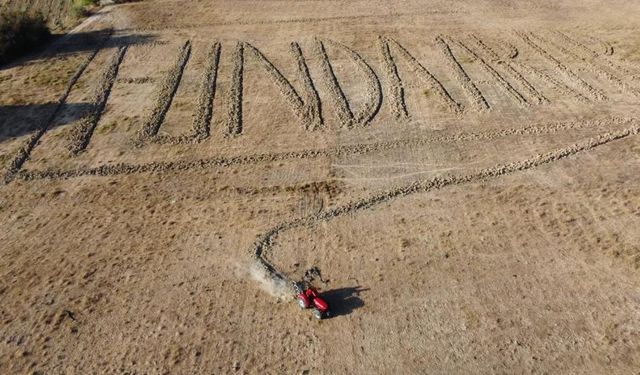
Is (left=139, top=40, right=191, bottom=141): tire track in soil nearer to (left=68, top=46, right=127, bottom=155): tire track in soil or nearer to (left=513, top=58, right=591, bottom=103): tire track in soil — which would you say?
(left=68, top=46, right=127, bottom=155): tire track in soil

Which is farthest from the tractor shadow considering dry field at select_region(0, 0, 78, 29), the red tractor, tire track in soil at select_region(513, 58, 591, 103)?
dry field at select_region(0, 0, 78, 29)

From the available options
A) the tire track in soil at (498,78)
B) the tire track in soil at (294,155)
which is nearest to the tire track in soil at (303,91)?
the tire track in soil at (294,155)

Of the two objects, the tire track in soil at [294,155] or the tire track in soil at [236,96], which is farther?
the tire track in soil at [236,96]

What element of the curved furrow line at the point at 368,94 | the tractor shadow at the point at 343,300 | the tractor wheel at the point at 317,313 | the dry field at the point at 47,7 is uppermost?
the dry field at the point at 47,7

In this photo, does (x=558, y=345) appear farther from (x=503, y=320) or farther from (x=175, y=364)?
(x=175, y=364)

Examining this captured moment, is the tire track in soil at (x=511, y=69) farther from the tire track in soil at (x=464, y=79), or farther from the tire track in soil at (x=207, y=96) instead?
the tire track in soil at (x=207, y=96)

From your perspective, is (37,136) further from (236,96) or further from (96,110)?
(236,96)
